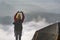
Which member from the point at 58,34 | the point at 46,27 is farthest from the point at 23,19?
the point at 58,34

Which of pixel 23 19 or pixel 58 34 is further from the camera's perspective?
pixel 23 19

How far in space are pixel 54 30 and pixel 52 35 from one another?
2.73ft

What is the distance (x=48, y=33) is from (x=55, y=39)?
6.78 feet

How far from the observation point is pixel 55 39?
40.3 metres

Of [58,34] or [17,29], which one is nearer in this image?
[58,34]

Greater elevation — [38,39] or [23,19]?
[23,19]

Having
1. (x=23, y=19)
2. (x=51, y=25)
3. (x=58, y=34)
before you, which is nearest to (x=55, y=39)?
(x=58, y=34)

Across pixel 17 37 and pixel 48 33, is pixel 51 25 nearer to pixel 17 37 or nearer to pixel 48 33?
pixel 48 33

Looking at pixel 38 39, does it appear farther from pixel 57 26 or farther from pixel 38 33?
pixel 57 26

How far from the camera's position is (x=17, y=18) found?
142 ft

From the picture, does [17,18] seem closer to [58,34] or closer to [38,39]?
[38,39]

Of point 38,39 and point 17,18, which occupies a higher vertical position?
point 17,18

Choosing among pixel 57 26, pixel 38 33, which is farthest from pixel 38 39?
pixel 57 26

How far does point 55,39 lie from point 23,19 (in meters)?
6.34
